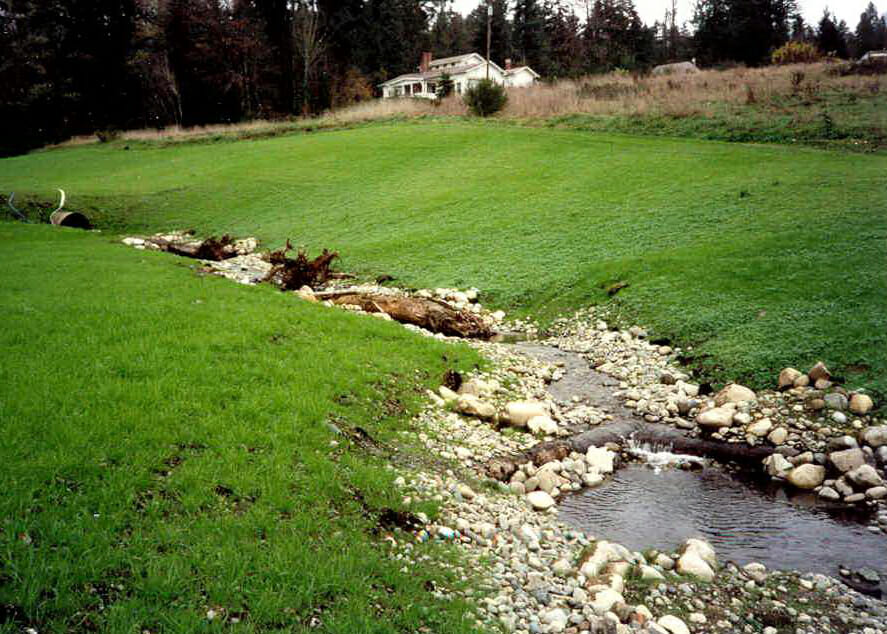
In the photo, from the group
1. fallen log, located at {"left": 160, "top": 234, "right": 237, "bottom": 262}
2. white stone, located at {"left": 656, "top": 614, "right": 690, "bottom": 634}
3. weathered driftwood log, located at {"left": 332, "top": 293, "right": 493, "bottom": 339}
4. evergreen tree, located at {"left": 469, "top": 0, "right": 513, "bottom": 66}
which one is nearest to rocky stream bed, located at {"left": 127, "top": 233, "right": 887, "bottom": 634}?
white stone, located at {"left": 656, "top": 614, "right": 690, "bottom": 634}

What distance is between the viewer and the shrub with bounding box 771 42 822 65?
51.7 m

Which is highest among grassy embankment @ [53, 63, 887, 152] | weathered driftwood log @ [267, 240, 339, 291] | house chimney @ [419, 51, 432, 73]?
house chimney @ [419, 51, 432, 73]

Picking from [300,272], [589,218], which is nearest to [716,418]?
[589,218]

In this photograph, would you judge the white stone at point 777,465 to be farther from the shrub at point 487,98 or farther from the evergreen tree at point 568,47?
the evergreen tree at point 568,47

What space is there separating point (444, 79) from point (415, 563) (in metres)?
58.7

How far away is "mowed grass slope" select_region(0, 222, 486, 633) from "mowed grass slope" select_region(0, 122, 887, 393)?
22.8 ft

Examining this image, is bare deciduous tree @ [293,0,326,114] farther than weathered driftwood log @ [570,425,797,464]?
Yes

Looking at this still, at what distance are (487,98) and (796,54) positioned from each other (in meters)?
33.7

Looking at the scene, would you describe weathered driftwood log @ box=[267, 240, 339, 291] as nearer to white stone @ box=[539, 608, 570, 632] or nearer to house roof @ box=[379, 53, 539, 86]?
white stone @ box=[539, 608, 570, 632]

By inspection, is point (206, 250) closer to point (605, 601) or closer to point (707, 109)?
point (605, 601)

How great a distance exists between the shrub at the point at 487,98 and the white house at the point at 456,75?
116 feet

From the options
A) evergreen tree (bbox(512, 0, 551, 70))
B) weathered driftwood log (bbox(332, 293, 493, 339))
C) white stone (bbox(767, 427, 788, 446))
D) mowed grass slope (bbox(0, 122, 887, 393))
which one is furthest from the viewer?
evergreen tree (bbox(512, 0, 551, 70))

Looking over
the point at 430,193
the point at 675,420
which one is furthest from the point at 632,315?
the point at 430,193

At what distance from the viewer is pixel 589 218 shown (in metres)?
21.0
